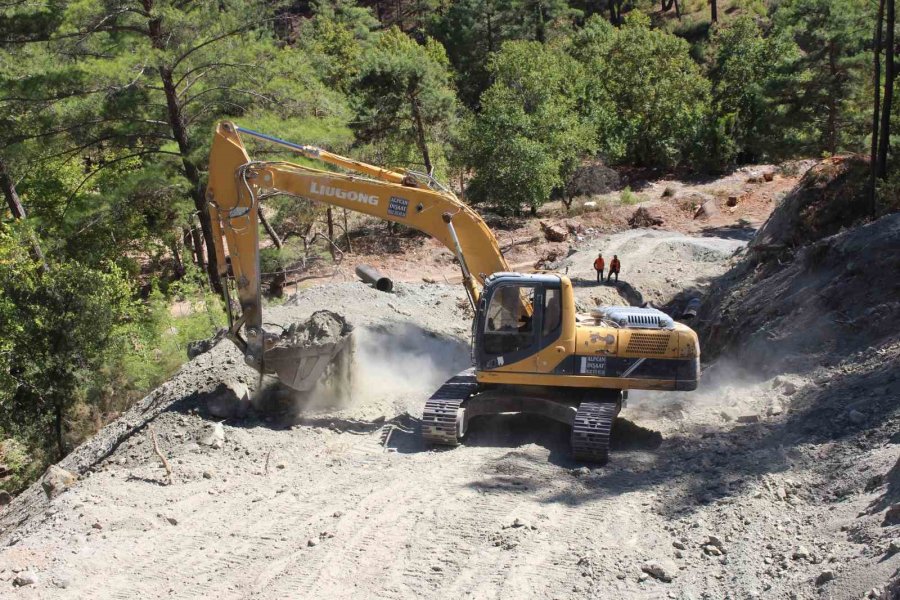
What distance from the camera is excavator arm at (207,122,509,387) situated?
11320mm

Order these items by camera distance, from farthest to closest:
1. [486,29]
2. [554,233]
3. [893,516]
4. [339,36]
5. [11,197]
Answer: [486,29], [339,36], [554,233], [11,197], [893,516]

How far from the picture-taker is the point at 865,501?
24.8 feet

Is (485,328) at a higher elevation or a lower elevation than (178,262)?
higher

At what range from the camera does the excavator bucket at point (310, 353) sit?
1168cm

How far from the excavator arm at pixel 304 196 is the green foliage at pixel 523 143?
20.8m

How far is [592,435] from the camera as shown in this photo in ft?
32.6

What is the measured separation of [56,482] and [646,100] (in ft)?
117

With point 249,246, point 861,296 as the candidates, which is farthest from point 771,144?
point 249,246

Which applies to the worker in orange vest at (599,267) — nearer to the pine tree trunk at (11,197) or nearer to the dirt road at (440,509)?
the dirt road at (440,509)

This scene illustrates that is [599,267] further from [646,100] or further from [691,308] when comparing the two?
[646,100]

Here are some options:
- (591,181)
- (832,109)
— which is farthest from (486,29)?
(832,109)

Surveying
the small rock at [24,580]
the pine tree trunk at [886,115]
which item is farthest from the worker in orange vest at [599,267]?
the small rock at [24,580]

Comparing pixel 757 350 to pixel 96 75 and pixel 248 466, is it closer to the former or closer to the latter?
pixel 248 466

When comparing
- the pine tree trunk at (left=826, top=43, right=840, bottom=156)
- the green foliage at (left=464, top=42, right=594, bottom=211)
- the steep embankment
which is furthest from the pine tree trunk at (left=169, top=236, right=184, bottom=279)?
the pine tree trunk at (left=826, top=43, right=840, bottom=156)
